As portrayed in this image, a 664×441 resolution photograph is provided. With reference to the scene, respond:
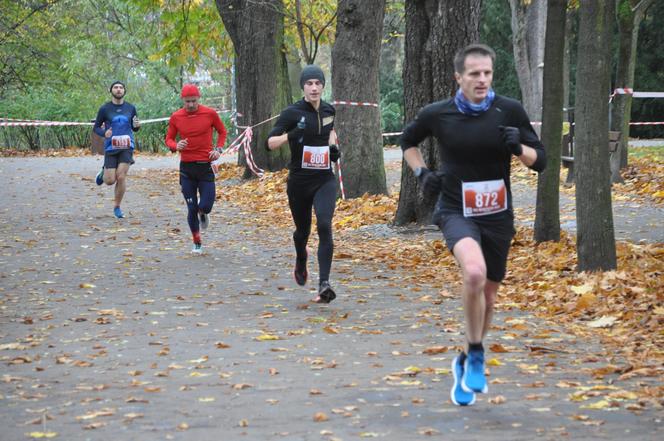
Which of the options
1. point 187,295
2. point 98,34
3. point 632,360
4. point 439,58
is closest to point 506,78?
point 98,34

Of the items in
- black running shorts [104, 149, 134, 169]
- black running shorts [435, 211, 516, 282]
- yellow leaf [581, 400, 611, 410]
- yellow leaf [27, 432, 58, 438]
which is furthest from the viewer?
black running shorts [104, 149, 134, 169]

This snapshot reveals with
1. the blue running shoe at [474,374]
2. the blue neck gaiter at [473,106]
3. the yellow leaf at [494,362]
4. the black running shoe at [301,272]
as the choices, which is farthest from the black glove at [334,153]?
the blue running shoe at [474,374]

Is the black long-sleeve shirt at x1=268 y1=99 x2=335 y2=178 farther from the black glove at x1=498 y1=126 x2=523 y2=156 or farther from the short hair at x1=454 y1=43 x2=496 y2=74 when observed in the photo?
the black glove at x1=498 y1=126 x2=523 y2=156

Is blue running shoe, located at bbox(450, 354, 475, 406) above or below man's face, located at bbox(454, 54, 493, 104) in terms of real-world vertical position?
below

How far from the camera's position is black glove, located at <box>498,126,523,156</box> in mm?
6684

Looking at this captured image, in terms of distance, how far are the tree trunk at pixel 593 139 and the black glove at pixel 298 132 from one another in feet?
8.49

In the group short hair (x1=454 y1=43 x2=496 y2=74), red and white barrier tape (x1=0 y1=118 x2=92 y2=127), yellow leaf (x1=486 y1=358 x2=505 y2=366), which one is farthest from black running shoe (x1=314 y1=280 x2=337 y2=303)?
red and white barrier tape (x1=0 y1=118 x2=92 y2=127)

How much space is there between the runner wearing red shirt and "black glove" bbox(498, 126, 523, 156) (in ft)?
25.3

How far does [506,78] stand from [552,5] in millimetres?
29434

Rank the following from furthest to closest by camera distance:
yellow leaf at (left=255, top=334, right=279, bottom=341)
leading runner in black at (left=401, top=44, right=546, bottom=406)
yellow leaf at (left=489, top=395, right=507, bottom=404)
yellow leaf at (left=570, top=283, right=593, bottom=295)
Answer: yellow leaf at (left=570, top=283, right=593, bottom=295), yellow leaf at (left=255, top=334, right=279, bottom=341), leading runner in black at (left=401, top=44, right=546, bottom=406), yellow leaf at (left=489, top=395, right=507, bottom=404)

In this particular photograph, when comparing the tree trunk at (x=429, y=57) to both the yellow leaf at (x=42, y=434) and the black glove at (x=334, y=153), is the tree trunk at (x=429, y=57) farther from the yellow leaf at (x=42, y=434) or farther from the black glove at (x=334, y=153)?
the yellow leaf at (x=42, y=434)

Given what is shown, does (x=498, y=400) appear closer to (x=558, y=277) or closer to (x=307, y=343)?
(x=307, y=343)

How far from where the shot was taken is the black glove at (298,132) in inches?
416

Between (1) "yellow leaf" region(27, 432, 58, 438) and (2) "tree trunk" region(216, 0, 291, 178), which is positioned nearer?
(1) "yellow leaf" region(27, 432, 58, 438)
